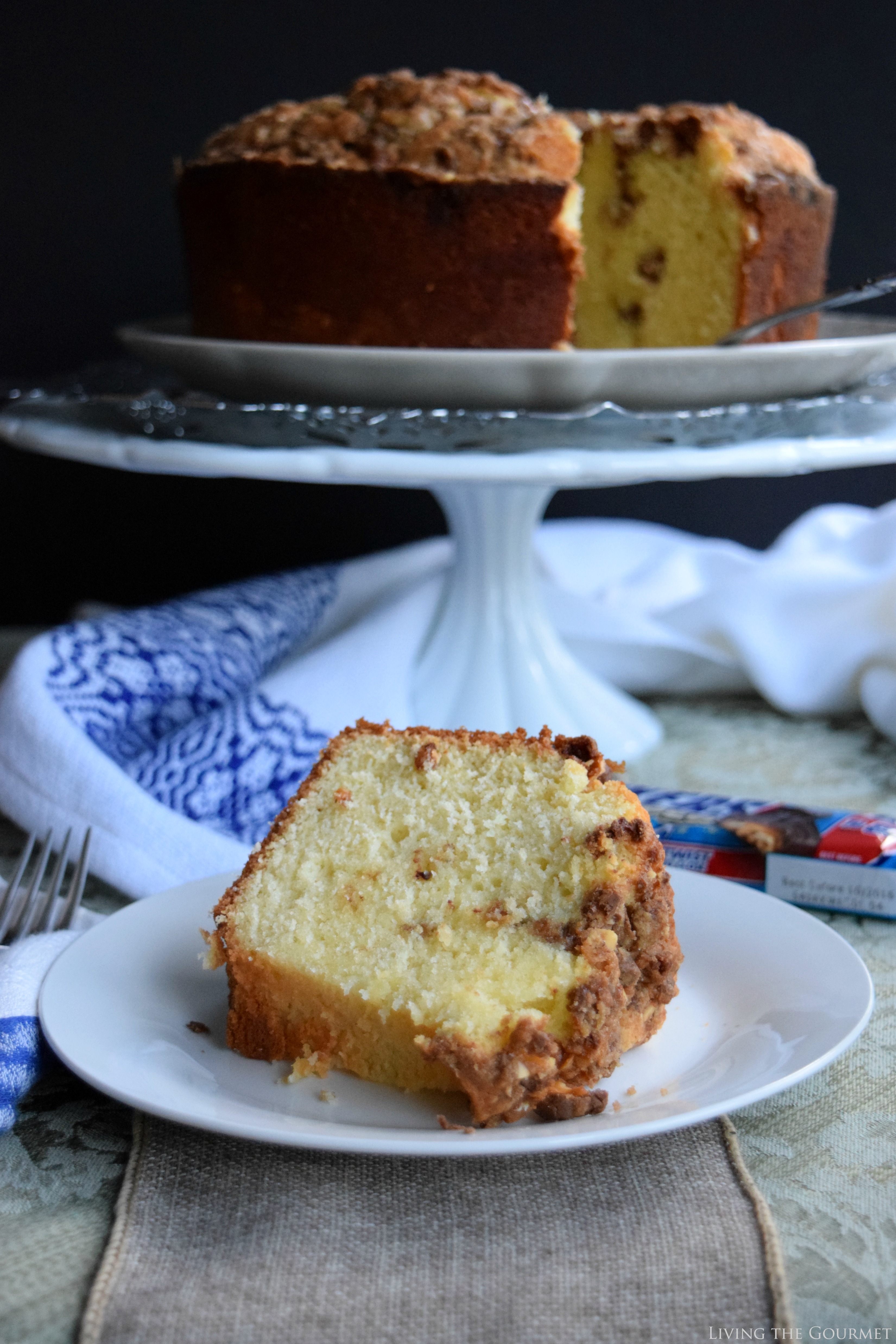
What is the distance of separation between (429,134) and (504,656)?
2.20 ft

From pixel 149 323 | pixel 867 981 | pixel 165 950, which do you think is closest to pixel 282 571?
pixel 149 323

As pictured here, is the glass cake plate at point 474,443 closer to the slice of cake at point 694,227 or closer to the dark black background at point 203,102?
the slice of cake at point 694,227

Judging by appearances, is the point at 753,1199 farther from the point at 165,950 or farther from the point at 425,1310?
the point at 165,950

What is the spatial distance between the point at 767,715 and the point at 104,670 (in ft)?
3.13

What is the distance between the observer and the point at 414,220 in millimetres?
1518

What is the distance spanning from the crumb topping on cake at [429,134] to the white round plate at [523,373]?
0.68ft

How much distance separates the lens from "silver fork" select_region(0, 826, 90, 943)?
1151 mm

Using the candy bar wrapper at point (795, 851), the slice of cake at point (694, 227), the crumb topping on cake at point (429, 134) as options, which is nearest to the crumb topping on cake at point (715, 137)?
the slice of cake at point (694, 227)

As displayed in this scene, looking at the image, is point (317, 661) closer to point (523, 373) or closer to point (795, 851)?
point (523, 373)

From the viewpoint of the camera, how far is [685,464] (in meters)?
1.39

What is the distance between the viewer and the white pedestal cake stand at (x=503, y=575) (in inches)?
55.7

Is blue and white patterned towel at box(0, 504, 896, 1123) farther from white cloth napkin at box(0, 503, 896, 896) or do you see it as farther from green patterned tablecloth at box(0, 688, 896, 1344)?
green patterned tablecloth at box(0, 688, 896, 1344)

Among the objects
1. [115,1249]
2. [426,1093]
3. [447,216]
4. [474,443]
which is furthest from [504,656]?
[115,1249]

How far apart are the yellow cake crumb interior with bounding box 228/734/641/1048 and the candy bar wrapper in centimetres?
33
